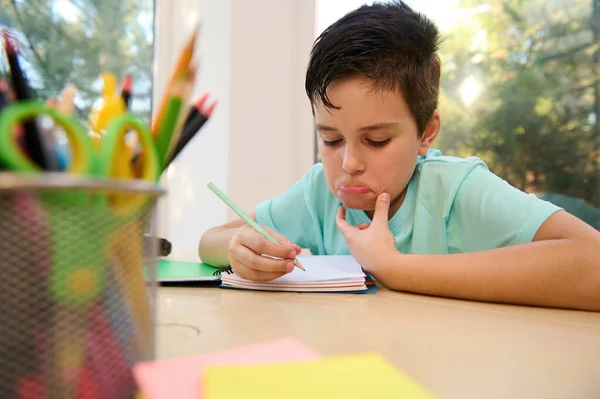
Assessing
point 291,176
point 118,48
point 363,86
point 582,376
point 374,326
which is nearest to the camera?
point 582,376

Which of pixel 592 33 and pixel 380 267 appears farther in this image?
pixel 592 33

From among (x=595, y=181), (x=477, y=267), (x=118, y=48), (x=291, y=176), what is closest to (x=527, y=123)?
(x=595, y=181)

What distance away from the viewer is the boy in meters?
0.53

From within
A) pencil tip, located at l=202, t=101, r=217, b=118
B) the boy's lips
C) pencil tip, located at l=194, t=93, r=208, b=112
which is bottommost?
the boy's lips

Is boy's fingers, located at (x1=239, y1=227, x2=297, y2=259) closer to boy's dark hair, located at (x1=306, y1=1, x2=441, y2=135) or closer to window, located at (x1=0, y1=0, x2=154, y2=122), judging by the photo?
boy's dark hair, located at (x1=306, y1=1, x2=441, y2=135)

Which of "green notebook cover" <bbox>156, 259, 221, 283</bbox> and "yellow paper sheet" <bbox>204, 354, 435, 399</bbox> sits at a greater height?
"yellow paper sheet" <bbox>204, 354, 435, 399</bbox>

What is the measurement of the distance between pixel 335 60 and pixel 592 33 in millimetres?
913

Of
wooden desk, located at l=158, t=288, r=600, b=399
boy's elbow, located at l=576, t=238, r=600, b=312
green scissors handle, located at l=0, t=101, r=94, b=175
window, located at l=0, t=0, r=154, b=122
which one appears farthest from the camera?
window, located at l=0, t=0, r=154, b=122

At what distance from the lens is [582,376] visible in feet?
0.97

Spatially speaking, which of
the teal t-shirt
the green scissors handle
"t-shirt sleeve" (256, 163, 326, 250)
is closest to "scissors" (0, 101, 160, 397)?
the green scissors handle

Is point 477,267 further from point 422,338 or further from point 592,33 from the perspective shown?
point 592,33

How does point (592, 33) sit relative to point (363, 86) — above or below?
above

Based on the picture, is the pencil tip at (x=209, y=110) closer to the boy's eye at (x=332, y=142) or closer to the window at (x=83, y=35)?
the boy's eye at (x=332, y=142)

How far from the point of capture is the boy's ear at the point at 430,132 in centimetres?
80
